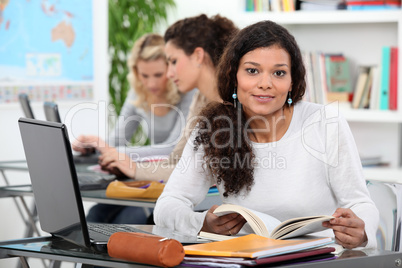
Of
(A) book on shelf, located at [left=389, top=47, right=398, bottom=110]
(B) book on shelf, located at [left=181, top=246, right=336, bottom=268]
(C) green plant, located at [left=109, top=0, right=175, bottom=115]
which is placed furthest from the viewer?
(C) green plant, located at [left=109, top=0, right=175, bottom=115]

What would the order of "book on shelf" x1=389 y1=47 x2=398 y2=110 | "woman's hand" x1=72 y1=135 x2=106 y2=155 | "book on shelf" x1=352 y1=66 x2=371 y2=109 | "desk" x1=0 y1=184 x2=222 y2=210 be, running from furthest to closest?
"book on shelf" x1=352 y1=66 x2=371 y2=109 < "book on shelf" x1=389 y1=47 x2=398 y2=110 < "woman's hand" x1=72 y1=135 x2=106 y2=155 < "desk" x1=0 y1=184 x2=222 y2=210

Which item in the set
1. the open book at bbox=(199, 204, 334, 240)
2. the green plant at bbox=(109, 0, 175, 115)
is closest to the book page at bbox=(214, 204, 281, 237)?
the open book at bbox=(199, 204, 334, 240)

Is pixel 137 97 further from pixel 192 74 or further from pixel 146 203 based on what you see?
pixel 146 203

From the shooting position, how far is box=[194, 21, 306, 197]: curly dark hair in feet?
5.87

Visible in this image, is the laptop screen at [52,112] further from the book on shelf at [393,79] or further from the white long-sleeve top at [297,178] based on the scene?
the book on shelf at [393,79]

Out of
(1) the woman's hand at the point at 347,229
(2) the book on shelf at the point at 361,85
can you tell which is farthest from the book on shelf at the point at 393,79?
(1) the woman's hand at the point at 347,229

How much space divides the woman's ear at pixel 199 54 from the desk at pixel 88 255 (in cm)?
136

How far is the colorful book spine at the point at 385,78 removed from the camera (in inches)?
134

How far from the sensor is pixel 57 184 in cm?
144

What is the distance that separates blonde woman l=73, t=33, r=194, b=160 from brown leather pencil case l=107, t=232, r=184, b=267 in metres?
1.97

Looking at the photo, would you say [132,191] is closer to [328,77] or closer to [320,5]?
[328,77]

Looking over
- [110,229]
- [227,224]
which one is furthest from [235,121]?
[110,229]

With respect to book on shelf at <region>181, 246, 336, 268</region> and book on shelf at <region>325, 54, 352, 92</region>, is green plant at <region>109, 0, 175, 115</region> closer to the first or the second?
book on shelf at <region>325, 54, 352, 92</region>

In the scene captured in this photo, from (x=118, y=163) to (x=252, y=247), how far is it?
51.9 inches
